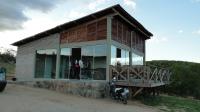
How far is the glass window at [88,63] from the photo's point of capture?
20516 millimetres

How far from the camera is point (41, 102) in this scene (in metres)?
15.4

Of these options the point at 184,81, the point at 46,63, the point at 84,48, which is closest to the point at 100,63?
the point at 84,48

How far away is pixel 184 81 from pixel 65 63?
1277cm

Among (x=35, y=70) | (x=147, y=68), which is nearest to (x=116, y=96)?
(x=147, y=68)

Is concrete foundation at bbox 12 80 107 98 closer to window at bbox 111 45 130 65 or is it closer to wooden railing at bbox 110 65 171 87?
wooden railing at bbox 110 65 171 87

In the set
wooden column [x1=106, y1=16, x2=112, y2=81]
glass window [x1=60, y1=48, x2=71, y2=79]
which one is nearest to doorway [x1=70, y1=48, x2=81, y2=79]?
glass window [x1=60, y1=48, x2=71, y2=79]

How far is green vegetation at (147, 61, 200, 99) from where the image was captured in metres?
29.1

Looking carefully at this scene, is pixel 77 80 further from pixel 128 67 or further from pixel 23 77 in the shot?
pixel 23 77

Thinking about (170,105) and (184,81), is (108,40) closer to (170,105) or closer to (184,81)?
(170,105)

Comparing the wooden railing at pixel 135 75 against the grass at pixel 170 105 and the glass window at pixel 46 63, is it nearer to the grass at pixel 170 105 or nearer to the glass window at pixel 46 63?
the grass at pixel 170 105

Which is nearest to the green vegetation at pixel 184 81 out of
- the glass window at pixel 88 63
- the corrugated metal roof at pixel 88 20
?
the corrugated metal roof at pixel 88 20

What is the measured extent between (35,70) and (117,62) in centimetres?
743

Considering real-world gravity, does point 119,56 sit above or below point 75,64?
above

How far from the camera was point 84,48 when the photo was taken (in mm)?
21281
